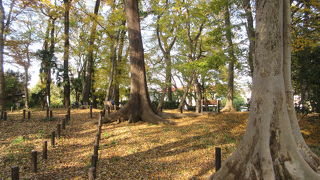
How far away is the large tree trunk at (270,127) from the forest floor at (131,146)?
1.45 meters

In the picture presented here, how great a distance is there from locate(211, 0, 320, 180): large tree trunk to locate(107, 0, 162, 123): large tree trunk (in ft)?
21.8

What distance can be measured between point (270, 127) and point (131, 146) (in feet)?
16.5

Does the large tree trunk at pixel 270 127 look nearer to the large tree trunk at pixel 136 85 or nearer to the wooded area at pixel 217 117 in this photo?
the wooded area at pixel 217 117

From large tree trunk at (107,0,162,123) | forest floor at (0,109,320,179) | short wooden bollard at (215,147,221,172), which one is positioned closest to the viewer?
short wooden bollard at (215,147,221,172)

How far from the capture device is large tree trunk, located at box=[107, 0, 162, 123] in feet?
35.6

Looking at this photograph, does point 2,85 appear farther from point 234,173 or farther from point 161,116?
point 234,173

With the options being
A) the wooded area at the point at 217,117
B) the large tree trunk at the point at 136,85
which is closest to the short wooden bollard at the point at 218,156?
the wooded area at the point at 217,117

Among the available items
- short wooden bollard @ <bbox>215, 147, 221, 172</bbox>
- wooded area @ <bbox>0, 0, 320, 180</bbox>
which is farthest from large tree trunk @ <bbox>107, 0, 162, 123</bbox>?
short wooden bollard @ <bbox>215, 147, 221, 172</bbox>

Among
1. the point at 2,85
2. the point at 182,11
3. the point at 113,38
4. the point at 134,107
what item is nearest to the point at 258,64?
the point at 134,107

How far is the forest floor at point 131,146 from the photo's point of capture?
5758 millimetres

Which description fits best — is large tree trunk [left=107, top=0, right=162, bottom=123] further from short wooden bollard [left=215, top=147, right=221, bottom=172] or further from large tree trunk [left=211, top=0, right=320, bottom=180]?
large tree trunk [left=211, top=0, right=320, bottom=180]

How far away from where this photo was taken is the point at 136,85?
1111 cm

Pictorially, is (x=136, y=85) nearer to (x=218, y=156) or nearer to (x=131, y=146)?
(x=131, y=146)

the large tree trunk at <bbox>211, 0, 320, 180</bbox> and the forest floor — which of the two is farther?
the forest floor
